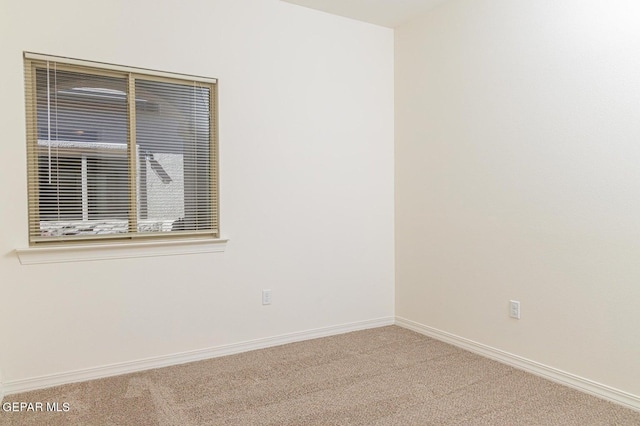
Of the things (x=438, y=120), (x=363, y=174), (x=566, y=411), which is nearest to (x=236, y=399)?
(x=566, y=411)

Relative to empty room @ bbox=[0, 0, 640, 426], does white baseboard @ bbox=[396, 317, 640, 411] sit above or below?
below

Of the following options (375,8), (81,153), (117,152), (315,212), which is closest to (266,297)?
(315,212)

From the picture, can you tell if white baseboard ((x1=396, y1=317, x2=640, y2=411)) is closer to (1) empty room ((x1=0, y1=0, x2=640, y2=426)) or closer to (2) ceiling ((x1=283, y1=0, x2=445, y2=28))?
(1) empty room ((x1=0, y1=0, x2=640, y2=426))

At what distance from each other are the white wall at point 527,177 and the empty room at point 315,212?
0.02 metres

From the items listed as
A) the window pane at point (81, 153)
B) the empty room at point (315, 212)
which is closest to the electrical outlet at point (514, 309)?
the empty room at point (315, 212)

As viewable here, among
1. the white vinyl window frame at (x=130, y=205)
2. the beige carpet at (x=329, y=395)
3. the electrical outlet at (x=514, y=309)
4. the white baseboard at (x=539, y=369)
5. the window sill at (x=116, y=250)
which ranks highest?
the white vinyl window frame at (x=130, y=205)

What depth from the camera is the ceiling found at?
141 inches

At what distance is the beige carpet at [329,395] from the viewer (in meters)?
2.36

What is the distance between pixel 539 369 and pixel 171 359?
2.50 m

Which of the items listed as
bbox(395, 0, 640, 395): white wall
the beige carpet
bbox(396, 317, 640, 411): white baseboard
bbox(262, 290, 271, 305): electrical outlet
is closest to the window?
bbox(262, 290, 271, 305): electrical outlet

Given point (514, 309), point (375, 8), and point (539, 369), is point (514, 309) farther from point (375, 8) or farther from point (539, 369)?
point (375, 8)

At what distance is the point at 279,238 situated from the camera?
3592 mm

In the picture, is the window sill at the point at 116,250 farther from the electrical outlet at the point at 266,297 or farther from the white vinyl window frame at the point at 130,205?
the electrical outlet at the point at 266,297

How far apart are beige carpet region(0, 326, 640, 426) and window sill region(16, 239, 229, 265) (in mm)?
793
